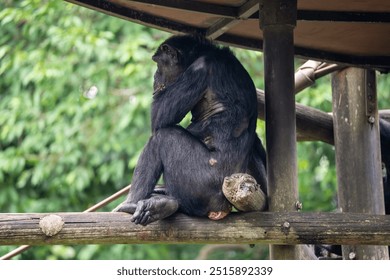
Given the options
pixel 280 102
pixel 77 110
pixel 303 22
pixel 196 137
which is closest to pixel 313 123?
pixel 303 22

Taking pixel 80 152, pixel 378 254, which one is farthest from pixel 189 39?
pixel 80 152

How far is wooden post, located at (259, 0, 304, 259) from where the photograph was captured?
18.4ft

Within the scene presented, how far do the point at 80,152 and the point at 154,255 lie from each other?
1.74 meters

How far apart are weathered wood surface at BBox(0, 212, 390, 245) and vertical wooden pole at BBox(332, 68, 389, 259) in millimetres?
1271

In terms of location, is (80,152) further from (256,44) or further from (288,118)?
(288,118)

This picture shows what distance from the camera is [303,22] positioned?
6.36 meters

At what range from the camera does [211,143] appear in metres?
5.71

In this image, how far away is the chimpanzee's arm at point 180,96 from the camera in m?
5.63

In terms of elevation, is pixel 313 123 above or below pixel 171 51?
below

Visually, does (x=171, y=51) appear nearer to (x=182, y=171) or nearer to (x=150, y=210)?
(x=182, y=171)

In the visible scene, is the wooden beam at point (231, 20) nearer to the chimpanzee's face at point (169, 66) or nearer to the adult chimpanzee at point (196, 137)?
the adult chimpanzee at point (196, 137)

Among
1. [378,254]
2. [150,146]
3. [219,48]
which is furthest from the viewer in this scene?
[378,254]

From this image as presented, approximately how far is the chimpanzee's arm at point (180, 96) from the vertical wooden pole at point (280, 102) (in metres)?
0.44

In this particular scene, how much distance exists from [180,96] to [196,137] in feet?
0.95
